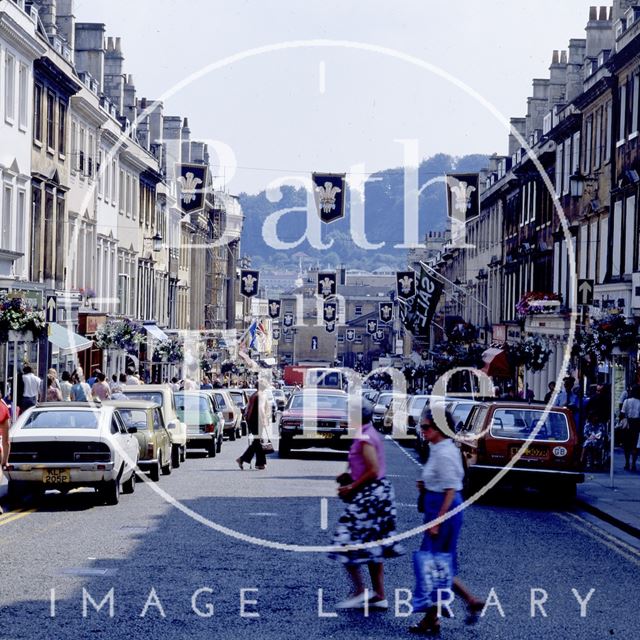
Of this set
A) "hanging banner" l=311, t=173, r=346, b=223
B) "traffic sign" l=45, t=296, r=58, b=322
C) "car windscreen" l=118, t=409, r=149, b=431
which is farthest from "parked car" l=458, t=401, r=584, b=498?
"traffic sign" l=45, t=296, r=58, b=322

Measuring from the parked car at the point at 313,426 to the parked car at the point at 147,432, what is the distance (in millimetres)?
7593

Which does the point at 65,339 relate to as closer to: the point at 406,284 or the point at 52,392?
the point at 52,392

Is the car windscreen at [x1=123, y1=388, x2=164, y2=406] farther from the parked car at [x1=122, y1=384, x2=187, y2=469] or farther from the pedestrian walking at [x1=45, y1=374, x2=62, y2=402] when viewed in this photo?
the pedestrian walking at [x1=45, y1=374, x2=62, y2=402]

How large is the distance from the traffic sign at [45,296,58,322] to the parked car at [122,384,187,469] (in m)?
12.4

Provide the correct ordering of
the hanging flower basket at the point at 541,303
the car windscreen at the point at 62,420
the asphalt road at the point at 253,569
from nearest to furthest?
the asphalt road at the point at 253,569, the car windscreen at the point at 62,420, the hanging flower basket at the point at 541,303

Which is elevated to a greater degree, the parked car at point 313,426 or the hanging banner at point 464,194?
the hanging banner at point 464,194

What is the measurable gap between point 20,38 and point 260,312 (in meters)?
133

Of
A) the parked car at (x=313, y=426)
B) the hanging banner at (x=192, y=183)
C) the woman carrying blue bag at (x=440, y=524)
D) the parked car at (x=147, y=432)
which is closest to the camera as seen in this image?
the woman carrying blue bag at (x=440, y=524)

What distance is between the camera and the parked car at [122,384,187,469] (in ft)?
92.6

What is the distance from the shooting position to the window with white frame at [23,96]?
128ft

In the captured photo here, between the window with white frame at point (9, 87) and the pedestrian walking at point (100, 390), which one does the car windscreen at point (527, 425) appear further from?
the window with white frame at point (9, 87)

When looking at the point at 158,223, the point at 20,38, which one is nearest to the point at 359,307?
the point at 158,223

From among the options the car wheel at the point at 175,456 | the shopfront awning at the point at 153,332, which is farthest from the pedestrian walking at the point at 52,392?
the shopfront awning at the point at 153,332

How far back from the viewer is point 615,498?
22.9 m
